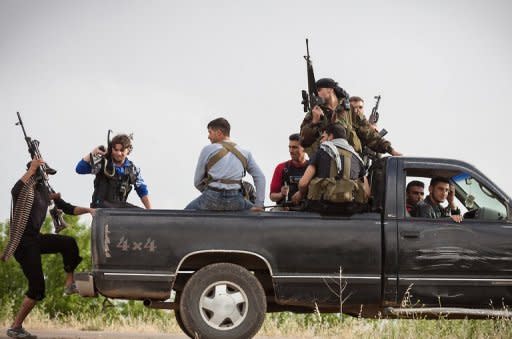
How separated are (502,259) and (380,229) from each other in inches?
47.1

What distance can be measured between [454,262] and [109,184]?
3807 mm

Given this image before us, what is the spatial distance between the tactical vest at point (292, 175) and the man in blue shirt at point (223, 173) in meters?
1.27

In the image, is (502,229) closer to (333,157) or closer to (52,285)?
Result: (333,157)

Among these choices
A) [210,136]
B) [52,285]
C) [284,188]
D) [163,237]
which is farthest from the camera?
[52,285]

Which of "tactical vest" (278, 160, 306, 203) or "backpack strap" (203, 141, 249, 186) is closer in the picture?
"backpack strap" (203, 141, 249, 186)

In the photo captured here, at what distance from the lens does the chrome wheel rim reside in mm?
9344

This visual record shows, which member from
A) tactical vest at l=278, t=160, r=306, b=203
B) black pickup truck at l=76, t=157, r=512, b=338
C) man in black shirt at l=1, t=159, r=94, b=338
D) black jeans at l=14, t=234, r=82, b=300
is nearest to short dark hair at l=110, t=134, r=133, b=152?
man in black shirt at l=1, t=159, r=94, b=338

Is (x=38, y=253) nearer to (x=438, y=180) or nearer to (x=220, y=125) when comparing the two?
(x=220, y=125)

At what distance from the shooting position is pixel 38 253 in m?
11.1

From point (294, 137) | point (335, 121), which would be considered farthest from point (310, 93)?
point (335, 121)

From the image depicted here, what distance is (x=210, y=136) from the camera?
1025cm

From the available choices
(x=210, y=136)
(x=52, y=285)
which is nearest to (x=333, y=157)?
(x=210, y=136)

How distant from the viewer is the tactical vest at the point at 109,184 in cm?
1091

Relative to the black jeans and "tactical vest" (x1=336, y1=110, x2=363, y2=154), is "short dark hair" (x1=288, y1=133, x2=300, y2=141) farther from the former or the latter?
the black jeans
